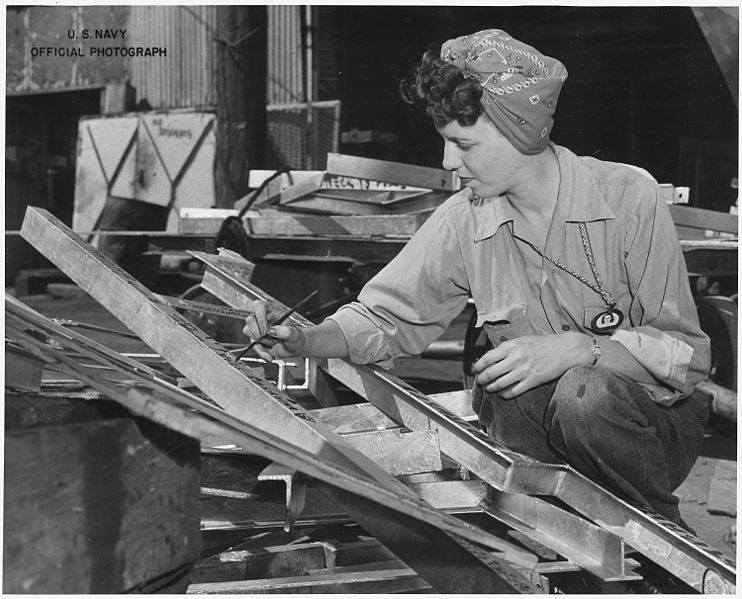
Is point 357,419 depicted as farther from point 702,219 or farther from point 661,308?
point 702,219

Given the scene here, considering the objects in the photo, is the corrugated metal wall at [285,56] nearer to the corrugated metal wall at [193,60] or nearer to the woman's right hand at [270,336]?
the corrugated metal wall at [193,60]

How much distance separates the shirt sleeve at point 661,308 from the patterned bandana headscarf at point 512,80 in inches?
13.4

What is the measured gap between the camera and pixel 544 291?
2.22 m

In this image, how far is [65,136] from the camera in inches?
498

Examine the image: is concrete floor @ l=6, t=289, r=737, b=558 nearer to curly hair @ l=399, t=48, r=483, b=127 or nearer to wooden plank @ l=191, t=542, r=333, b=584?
wooden plank @ l=191, t=542, r=333, b=584

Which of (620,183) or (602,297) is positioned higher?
(620,183)

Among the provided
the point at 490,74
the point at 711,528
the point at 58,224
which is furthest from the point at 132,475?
the point at 711,528

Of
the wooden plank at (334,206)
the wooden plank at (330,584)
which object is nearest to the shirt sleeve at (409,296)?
the wooden plank at (330,584)

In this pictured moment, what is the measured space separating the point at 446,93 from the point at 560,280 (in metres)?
0.57

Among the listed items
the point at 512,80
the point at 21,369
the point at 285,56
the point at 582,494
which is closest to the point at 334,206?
the point at 512,80

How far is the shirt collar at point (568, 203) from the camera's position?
212 cm

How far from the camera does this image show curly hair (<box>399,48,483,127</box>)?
1.99m

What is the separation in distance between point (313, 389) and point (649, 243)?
1251 mm

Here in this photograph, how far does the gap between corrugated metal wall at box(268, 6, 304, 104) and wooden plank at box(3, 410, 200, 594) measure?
919 centimetres
